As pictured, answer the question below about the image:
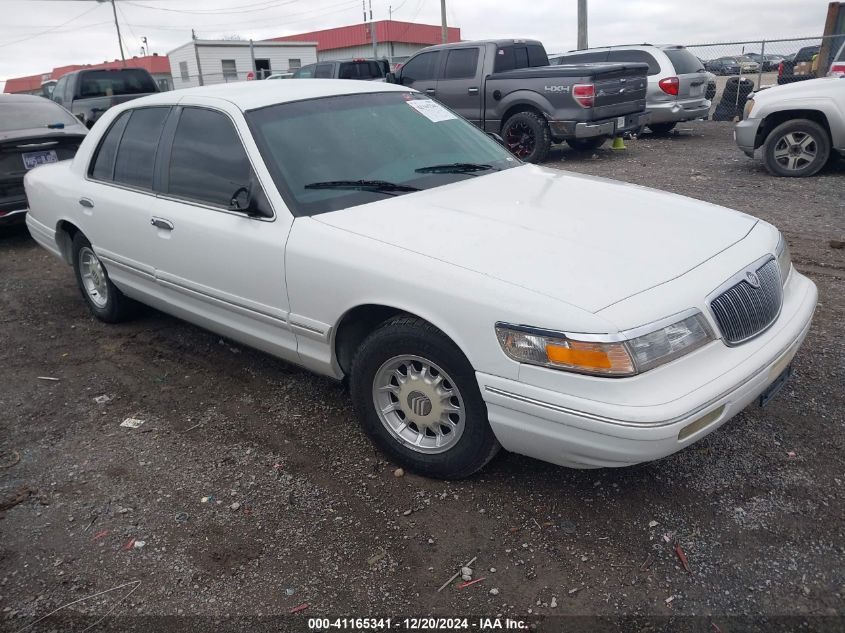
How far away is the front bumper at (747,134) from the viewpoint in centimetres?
867

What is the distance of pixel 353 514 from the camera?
2955mm

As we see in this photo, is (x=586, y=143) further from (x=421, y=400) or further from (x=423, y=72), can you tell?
(x=421, y=400)

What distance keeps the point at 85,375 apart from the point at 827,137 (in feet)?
28.1

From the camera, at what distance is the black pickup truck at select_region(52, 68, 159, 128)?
563 inches

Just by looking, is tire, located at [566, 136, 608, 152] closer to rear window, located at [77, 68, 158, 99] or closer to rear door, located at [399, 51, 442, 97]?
rear door, located at [399, 51, 442, 97]

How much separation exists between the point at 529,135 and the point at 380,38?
37.5 m

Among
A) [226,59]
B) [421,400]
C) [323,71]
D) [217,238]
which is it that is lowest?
[421,400]

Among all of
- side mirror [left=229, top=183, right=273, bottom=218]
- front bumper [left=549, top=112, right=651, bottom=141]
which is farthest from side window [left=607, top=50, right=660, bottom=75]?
side mirror [left=229, top=183, right=273, bottom=218]

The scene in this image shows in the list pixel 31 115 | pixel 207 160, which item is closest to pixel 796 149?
pixel 207 160

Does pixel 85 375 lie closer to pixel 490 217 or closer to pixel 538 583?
pixel 490 217

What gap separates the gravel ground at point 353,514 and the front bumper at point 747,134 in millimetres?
5165

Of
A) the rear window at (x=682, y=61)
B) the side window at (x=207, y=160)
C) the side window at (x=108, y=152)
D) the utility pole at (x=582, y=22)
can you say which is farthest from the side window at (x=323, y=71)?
the side window at (x=207, y=160)

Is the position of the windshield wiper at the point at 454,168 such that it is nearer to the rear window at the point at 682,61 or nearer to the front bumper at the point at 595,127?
the front bumper at the point at 595,127

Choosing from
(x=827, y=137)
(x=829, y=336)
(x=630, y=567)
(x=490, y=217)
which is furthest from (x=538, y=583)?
(x=827, y=137)
